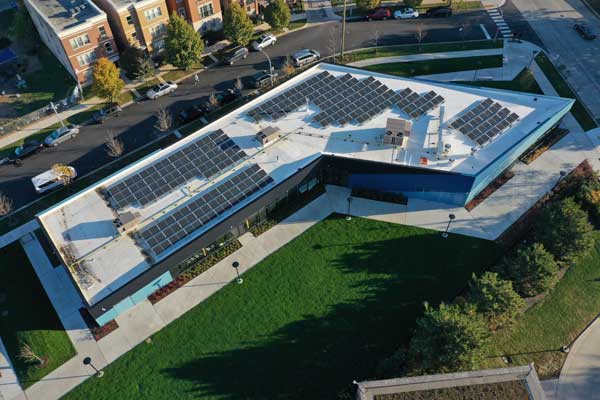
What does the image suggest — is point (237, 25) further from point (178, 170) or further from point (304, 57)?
point (178, 170)

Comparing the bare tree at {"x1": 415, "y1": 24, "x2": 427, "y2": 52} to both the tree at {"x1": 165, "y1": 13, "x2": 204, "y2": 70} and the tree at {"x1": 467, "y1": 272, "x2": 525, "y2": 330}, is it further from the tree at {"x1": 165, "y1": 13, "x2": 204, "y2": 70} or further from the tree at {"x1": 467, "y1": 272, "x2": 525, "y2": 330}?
the tree at {"x1": 467, "y1": 272, "x2": 525, "y2": 330}

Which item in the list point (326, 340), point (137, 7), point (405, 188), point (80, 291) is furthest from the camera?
point (137, 7)

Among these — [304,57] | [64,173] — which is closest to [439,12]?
[304,57]

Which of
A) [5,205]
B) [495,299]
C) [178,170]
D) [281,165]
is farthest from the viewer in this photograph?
[5,205]

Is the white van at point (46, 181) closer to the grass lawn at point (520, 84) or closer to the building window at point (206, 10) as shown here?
the building window at point (206, 10)

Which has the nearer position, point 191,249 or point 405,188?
point 191,249

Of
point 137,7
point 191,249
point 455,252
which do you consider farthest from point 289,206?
point 137,7

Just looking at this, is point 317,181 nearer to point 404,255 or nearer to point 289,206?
point 289,206
